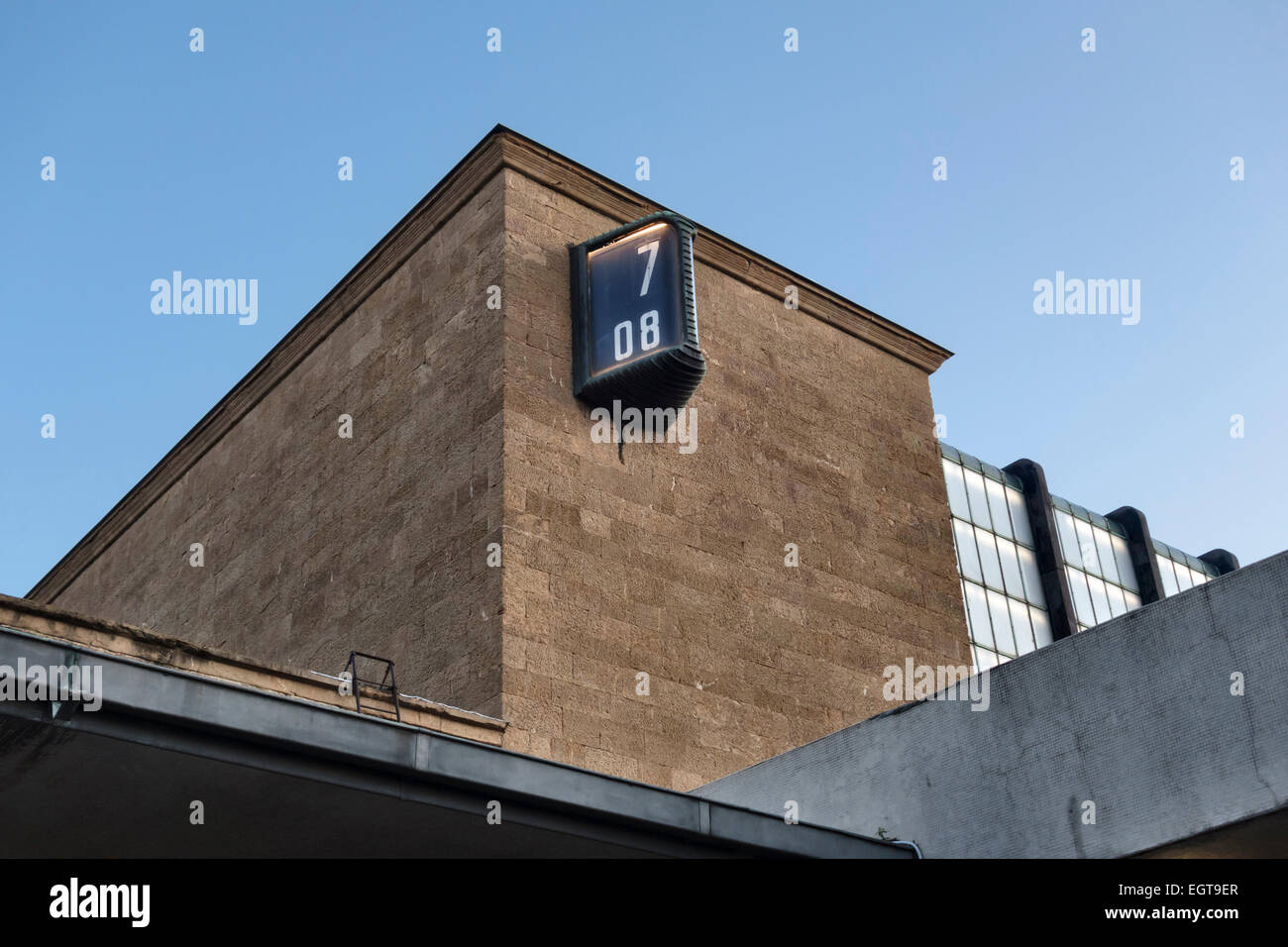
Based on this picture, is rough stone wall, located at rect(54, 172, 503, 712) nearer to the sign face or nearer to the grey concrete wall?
the sign face

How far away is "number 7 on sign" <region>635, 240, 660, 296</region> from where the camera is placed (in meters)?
17.2

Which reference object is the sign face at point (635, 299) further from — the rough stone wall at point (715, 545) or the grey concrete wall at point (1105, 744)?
the grey concrete wall at point (1105, 744)

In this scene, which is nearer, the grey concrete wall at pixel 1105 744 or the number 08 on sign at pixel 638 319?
the grey concrete wall at pixel 1105 744

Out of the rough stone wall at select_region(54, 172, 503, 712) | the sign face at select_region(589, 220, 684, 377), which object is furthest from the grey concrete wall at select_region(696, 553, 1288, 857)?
the sign face at select_region(589, 220, 684, 377)

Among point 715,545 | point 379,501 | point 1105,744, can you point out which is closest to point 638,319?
point 715,545

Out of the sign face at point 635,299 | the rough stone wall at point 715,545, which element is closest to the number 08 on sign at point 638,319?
the sign face at point 635,299

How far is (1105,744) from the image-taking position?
1070cm

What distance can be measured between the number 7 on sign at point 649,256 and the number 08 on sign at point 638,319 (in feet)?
0.04

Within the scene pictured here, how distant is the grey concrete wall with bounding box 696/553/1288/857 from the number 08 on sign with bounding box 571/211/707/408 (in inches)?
216

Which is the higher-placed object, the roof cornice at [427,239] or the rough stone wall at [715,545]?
the roof cornice at [427,239]

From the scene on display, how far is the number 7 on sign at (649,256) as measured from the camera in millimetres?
17219

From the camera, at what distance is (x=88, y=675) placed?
8109 millimetres

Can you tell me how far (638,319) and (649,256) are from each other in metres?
0.78

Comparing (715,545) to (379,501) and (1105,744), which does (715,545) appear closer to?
(379,501)
